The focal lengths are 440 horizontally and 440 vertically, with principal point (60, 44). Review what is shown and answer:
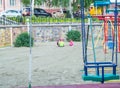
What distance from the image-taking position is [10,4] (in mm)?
56656

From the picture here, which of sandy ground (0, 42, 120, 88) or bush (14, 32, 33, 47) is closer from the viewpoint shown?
sandy ground (0, 42, 120, 88)

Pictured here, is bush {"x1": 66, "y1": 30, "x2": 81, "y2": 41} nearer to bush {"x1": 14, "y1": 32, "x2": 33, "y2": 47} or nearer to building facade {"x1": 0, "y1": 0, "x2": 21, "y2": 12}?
bush {"x1": 14, "y1": 32, "x2": 33, "y2": 47}

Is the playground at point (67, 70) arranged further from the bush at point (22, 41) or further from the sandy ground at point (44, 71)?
the bush at point (22, 41)

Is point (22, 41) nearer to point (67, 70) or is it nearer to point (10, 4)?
point (67, 70)

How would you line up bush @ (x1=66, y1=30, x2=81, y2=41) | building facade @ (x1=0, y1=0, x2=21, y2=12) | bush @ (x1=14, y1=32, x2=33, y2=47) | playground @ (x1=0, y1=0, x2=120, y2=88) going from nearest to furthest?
playground @ (x1=0, y1=0, x2=120, y2=88), bush @ (x1=14, y1=32, x2=33, y2=47), bush @ (x1=66, y1=30, x2=81, y2=41), building facade @ (x1=0, y1=0, x2=21, y2=12)

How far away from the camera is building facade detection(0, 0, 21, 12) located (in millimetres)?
54463

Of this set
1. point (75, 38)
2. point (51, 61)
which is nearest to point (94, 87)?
point (51, 61)

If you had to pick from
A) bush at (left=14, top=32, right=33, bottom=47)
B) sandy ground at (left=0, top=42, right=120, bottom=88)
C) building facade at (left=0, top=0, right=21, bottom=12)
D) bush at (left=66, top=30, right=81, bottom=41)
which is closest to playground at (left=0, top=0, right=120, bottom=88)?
sandy ground at (left=0, top=42, right=120, bottom=88)

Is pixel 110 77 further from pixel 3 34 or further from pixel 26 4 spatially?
pixel 26 4

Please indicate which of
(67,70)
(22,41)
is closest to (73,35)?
(22,41)

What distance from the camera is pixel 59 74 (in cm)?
1279

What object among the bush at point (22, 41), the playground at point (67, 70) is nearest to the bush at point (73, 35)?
the bush at point (22, 41)

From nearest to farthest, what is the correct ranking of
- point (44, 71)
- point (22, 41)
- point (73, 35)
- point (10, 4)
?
point (44, 71) < point (22, 41) < point (73, 35) < point (10, 4)

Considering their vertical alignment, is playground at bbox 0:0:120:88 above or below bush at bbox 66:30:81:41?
below
